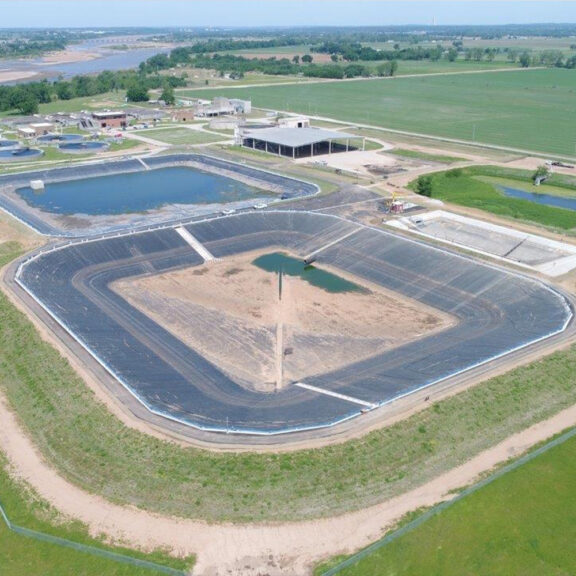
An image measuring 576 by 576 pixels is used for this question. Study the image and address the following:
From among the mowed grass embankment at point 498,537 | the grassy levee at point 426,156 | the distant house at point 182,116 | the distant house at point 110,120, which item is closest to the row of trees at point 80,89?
the distant house at point 182,116

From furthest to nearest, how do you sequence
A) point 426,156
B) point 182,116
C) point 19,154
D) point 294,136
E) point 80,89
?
1. point 80,89
2. point 182,116
3. point 294,136
4. point 426,156
5. point 19,154

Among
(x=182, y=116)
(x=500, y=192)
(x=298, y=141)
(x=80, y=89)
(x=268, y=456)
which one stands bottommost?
(x=80, y=89)

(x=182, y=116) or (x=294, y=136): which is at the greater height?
(x=294, y=136)

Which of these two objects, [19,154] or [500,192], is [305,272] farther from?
[19,154]

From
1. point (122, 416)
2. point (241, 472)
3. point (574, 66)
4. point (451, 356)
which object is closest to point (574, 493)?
point (451, 356)

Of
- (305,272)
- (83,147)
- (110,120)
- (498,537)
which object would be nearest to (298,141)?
(83,147)

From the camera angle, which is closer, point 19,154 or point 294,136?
point 19,154

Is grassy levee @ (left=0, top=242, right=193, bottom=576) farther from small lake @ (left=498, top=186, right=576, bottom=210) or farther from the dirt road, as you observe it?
small lake @ (left=498, top=186, right=576, bottom=210)

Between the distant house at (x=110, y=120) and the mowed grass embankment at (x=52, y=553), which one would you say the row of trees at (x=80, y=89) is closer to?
the distant house at (x=110, y=120)

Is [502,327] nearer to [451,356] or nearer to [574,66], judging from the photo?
[451,356]
